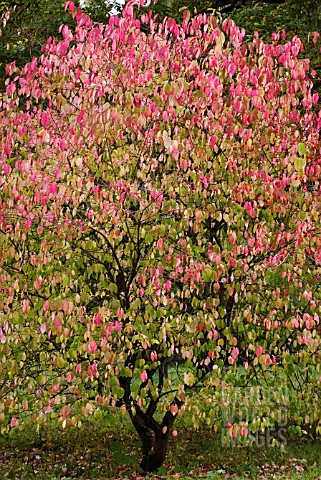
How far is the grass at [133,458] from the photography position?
7.70m

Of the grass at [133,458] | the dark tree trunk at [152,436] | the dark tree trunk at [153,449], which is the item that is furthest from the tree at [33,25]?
the dark tree trunk at [153,449]

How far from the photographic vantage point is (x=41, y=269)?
19.2ft

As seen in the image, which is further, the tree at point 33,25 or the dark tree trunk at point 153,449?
the tree at point 33,25

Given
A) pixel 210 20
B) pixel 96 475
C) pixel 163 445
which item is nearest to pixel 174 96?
pixel 210 20

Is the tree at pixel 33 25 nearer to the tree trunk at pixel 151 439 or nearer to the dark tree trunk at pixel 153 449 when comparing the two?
the tree trunk at pixel 151 439

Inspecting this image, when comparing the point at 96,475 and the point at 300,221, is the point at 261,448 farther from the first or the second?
the point at 300,221

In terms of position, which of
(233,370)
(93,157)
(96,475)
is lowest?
(96,475)

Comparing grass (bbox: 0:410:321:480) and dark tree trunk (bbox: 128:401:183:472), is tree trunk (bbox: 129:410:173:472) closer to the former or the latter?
dark tree trunk (bbox: 128:401:183:472)

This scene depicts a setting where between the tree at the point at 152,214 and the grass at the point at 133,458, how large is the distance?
6.49 ft

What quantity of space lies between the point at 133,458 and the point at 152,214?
13.6 feet

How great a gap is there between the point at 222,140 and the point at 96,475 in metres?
4.88

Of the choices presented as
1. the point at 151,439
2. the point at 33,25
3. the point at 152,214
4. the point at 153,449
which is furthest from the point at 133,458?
the point at 33,25

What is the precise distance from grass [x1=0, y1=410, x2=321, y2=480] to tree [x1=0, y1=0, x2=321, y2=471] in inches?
77.9

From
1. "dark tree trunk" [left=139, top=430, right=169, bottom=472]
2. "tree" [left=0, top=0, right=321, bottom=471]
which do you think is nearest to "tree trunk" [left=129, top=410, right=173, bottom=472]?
"dark tree trunk" [left=139, top=430, right=169, bottom=472]
